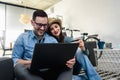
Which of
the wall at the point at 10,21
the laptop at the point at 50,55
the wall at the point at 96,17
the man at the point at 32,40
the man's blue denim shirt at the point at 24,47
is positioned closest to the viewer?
the laptop at the point at 50,55

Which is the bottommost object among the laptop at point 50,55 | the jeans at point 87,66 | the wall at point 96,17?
the jeans at point 87,66

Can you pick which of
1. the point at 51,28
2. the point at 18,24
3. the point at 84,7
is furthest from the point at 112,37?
the point at 18,24

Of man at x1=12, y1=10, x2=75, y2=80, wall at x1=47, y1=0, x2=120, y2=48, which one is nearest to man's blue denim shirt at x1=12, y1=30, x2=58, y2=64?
man at x1=12, y1=10, x2=75, y2=80

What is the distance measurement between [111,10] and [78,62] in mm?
2559

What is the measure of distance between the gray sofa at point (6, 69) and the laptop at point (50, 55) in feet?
0.66

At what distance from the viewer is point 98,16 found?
4242 millimetres

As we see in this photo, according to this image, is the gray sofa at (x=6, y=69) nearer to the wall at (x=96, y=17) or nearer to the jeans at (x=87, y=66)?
the jeans at (x=87, y=66)

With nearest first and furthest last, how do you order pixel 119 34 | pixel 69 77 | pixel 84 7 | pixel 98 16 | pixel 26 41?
1. pixel 69 77
2. pixel 26 41
3. pixel 119 34
4. pixel 98 16
5. pixel 84 7

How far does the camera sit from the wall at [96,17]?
3.79 meters

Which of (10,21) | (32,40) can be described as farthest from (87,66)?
(10,21)

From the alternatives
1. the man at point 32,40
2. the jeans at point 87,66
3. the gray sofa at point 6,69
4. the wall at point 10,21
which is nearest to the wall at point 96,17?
the jeans at point 87,66

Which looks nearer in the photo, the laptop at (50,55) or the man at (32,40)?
the laptop at (50,55)

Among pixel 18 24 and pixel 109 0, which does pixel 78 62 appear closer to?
pixel 109 0

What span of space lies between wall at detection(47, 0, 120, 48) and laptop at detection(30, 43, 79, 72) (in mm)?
2525
